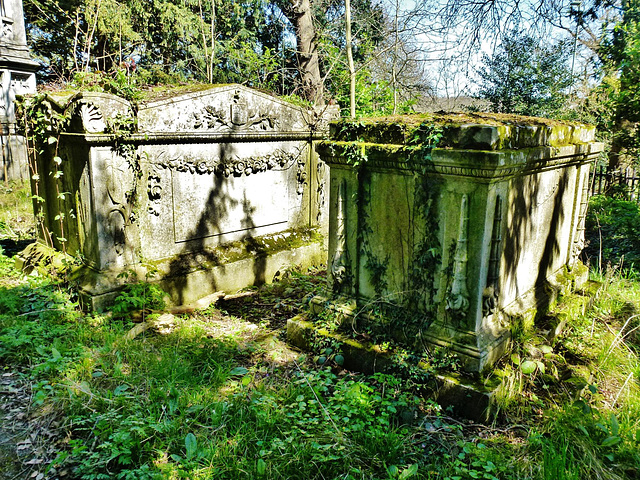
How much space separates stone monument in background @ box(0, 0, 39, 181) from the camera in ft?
35.1

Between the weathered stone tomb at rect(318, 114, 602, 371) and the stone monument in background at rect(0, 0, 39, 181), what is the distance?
9732 mm

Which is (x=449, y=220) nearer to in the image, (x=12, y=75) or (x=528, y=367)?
(x=528, y=367)

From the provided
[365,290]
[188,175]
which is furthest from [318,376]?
[188,175]

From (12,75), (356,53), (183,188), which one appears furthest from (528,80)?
(12,75)

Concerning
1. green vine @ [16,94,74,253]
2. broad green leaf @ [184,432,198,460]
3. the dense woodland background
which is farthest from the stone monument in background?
broad green leaf @ [184,432,198,460]

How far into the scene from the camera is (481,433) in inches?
117

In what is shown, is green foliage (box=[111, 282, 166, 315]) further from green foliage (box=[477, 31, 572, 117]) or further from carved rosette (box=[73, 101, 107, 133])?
green foliage (box=[477, 31, 572, 117])

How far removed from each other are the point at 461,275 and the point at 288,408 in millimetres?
1444

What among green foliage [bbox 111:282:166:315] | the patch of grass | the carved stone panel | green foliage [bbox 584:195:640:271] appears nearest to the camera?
green foliage [bbox 111:282:166:315]

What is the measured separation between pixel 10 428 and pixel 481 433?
2.90m

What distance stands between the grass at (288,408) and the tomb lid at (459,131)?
1.51 m

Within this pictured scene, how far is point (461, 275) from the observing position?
323cm

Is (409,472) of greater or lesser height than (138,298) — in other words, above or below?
below

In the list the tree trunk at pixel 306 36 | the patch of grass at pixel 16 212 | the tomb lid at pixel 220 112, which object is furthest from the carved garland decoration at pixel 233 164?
the tree trunk at pixel 306 36
